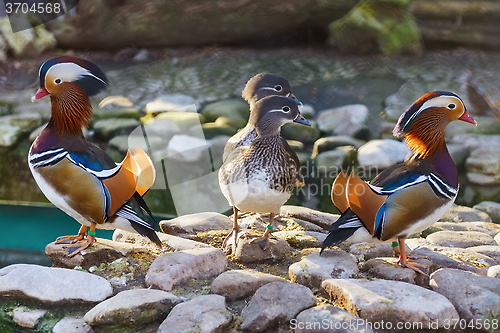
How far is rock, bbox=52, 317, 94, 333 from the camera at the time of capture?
7.38 ft

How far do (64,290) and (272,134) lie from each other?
1.31 meters

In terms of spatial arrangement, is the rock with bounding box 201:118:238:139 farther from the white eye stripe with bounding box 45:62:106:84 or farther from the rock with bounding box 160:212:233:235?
the white eye stripe with bounding box 45:62:106:84

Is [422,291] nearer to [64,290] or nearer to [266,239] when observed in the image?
[266,239]

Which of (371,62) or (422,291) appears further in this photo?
(371,62)

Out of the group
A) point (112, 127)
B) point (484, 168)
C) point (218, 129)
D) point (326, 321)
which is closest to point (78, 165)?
point (326, 321)

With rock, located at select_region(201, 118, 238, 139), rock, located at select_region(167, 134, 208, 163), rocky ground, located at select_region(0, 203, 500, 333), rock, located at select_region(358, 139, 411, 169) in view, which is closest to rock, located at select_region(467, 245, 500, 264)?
rocky ground, located at select_region(0, 203, 500, 333)

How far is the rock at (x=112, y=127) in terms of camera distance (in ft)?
17.0

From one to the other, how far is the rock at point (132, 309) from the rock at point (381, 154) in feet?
9.60

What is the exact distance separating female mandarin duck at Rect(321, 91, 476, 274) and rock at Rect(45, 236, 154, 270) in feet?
3.75

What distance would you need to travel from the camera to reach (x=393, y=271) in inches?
100.0

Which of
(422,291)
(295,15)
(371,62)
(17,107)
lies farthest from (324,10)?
(422,291)

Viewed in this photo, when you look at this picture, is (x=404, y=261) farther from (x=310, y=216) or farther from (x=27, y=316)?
(x=27, y=316)

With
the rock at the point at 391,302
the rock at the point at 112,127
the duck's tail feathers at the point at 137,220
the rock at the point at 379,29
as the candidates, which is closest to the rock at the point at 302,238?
the rock at the point at 391,302

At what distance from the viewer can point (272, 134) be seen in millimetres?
2807
